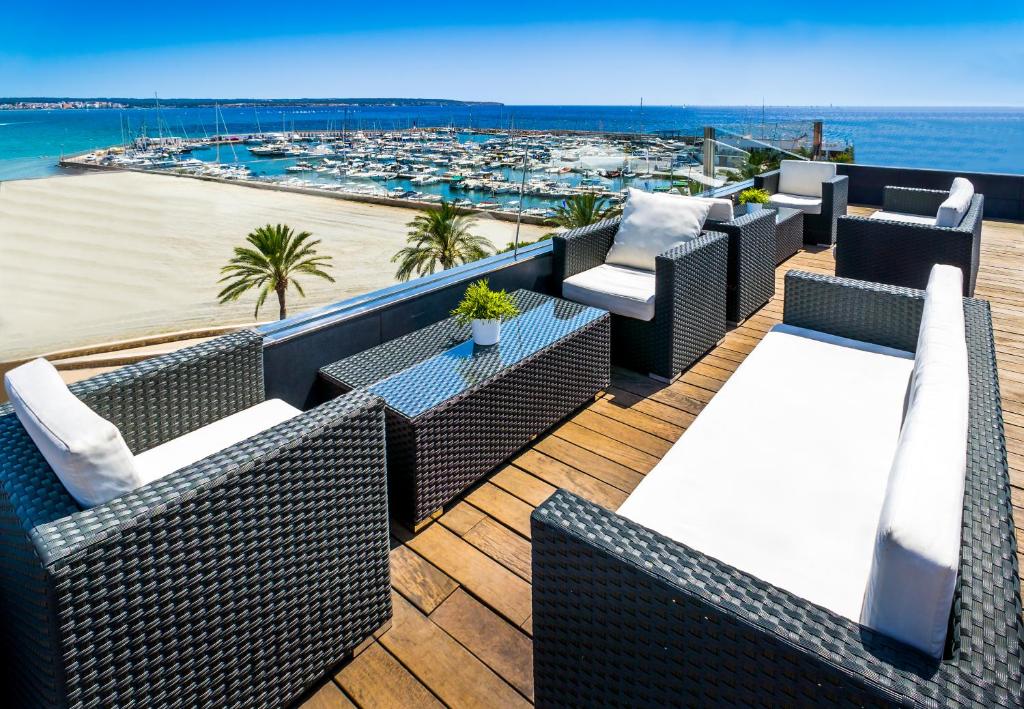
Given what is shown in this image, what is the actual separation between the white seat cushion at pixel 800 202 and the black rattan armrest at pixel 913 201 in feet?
1.80

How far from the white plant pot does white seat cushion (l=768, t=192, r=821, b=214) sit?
3.82 meters

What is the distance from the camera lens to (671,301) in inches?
112

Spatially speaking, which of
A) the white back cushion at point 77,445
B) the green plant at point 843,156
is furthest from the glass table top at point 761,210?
the green plant at point 843,156

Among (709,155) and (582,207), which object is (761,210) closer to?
(709,155)

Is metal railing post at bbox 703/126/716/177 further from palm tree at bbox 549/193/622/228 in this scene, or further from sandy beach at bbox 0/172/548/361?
sandy beach at bbox 0/172/548/361

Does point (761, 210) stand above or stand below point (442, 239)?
above

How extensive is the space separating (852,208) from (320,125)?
6912 cm

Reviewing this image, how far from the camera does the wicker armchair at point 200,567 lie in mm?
1018

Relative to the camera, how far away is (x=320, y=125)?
6638cm

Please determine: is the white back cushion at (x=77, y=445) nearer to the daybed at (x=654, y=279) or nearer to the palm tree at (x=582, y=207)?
the daybed at (x=654, y=279)

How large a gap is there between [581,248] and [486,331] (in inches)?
43.2

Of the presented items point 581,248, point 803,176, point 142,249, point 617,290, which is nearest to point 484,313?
point 617,290

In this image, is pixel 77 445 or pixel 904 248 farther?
pixel 904 248

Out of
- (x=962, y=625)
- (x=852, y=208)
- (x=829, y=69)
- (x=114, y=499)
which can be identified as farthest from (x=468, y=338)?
(x=829, y=69)
